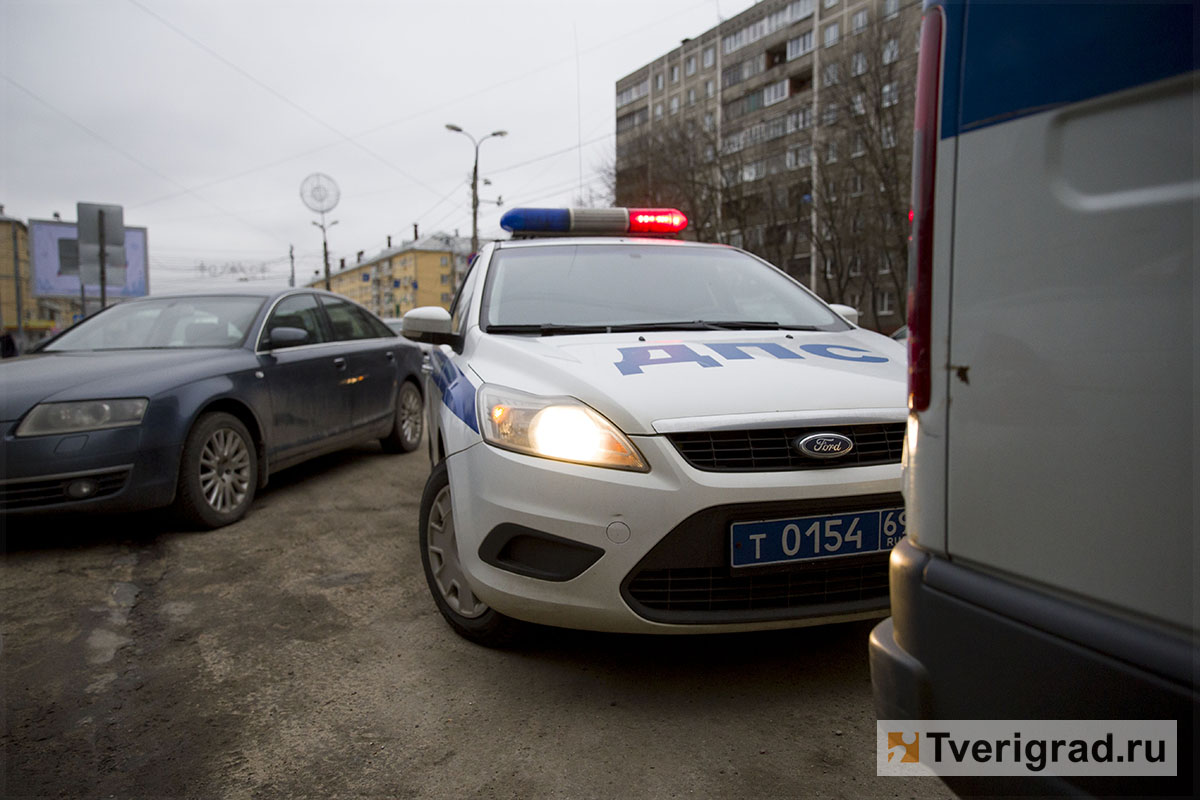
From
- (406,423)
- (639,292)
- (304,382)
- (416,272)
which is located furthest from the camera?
(416,272)

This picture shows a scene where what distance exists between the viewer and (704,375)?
7.55ft

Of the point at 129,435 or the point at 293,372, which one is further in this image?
the point at 293,372

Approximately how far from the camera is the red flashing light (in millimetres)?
4523

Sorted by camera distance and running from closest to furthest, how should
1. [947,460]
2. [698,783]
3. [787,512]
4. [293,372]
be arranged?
1. [947,460]
2. [698,783]
3. [787,512]
4. [293,372]

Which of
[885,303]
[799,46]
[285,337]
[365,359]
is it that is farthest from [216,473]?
[799,46]

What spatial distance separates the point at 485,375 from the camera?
2627 millimetres

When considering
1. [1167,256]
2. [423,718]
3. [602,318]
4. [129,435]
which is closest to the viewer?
[1167,256]

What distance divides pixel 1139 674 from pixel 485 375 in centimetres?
202

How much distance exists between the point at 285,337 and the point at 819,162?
24.3 m

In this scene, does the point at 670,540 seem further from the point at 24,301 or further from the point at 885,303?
the point at 24,301

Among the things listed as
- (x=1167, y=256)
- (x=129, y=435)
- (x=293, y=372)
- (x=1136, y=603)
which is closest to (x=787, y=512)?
(x=1136, y=603)

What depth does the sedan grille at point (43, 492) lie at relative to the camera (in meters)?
3.58

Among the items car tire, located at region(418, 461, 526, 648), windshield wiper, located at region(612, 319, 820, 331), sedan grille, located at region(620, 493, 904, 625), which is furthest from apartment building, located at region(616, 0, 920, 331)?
sedan grille, located at region(620, 493, 904, 625)

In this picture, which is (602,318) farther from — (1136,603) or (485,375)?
(1136,603)
